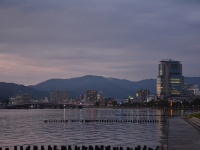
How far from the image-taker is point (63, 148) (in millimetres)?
40062

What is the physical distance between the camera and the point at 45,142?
6072 centimetres

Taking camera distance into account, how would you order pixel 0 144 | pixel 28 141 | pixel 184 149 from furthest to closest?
pixel 28 141
pixel 0 144
pixel 184 149

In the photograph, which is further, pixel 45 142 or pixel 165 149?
pixel 45 142

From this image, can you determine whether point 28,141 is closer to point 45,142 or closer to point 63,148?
point 45,142

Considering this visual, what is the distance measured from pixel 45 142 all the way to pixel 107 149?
22884mm

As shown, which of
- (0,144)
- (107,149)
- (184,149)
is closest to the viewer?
(184,149)

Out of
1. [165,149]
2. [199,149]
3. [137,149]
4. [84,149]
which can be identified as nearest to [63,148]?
[84,149]

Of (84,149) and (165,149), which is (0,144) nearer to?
(84,149)

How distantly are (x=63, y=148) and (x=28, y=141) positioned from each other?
24955mm

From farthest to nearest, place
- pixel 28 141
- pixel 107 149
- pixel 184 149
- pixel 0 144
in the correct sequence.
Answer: pixel 28 141 → pixel 0 144 → pixel 107 149 → pixel 184 149

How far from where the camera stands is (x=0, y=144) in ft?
194

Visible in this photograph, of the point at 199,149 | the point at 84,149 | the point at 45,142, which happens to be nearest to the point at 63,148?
the point at 84,149

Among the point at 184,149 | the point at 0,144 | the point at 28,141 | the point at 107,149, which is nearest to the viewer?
the point at 184,149

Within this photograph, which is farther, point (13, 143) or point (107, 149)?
point (13, 143)
